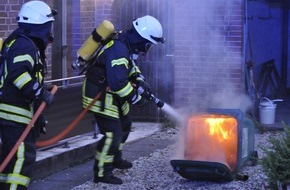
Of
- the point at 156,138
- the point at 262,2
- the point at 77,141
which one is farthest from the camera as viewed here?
the point at 262,2

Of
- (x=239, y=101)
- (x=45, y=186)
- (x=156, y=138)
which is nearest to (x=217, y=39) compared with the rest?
(x=239, y=101)

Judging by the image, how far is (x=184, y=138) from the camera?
6129mm

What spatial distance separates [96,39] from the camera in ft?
20.5

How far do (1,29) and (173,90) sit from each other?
3.87 m

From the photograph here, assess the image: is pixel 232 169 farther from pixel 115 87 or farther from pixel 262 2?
pixel 262 2

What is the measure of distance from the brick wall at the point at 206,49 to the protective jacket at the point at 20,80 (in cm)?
496

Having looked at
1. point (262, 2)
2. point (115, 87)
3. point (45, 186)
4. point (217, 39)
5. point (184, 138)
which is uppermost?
point (262, 2)

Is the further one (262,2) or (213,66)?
(262,2)

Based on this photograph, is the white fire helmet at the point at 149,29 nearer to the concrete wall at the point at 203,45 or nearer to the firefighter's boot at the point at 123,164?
the firefighter's boot at the point at 123,164

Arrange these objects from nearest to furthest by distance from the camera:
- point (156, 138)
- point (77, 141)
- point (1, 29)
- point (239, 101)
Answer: point (1, 29), point (77, 141), point (156, 138), point (239, 101)

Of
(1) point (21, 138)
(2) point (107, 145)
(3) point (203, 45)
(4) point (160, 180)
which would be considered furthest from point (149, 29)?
(3) point (203, 45)

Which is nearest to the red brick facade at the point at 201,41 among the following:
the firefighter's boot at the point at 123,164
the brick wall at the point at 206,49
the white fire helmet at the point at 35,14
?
the brick wall at the point at 206,49

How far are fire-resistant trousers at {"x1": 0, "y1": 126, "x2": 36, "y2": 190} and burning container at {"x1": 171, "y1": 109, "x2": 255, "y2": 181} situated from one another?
1610mm

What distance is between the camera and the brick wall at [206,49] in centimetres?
958
